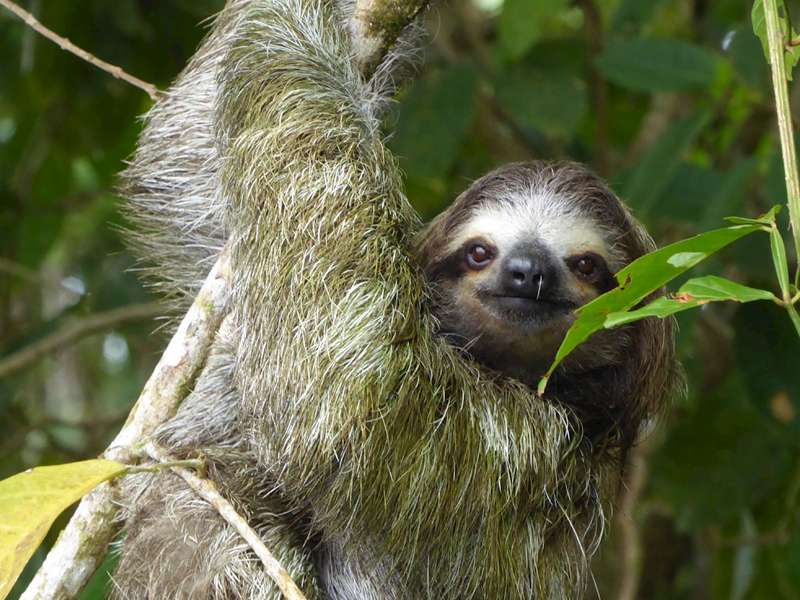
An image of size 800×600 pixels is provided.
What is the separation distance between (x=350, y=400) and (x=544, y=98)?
3885 mm

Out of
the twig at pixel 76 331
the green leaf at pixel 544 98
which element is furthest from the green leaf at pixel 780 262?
the twig at pixel 76 331

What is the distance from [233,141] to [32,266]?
4.97m

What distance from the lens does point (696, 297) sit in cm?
257

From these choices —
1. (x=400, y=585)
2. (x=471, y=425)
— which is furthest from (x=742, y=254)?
(x=400, y=585)

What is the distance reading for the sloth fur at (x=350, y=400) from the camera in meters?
4.00

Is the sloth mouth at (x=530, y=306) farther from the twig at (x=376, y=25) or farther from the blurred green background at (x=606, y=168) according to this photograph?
the blurred green background at (x=606, y=168)

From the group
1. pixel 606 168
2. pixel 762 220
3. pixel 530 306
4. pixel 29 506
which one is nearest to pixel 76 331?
pixel 530 306

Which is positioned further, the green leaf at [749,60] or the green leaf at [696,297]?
the green leaf at [749,60]

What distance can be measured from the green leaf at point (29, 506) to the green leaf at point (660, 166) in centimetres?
404

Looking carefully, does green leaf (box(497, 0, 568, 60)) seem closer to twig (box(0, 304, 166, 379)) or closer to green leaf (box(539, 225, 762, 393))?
twig (box(0, 304, 166, 379))

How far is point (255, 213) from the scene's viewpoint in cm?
417

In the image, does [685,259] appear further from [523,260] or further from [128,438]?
[128,438]

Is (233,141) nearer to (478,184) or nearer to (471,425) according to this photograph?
(478,184)

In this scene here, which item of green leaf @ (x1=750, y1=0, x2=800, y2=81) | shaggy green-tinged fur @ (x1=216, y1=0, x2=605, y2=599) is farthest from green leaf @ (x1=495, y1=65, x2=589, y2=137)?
green leaf @ (x1=750, y1=0, x2=800, y2=81)
